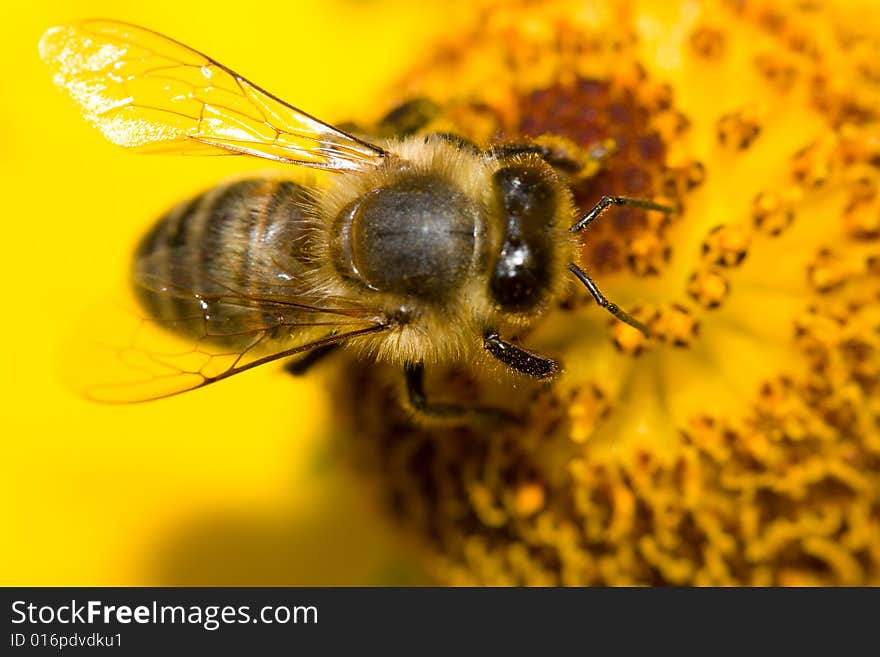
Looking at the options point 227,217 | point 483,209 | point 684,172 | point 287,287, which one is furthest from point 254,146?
point 684,172

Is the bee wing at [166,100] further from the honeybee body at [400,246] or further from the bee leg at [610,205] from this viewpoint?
the bee leg at [610,205]

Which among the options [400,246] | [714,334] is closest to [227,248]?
[400,246]

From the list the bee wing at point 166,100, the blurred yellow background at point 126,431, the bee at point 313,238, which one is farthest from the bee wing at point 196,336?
the blurred yellow background at point 126,431

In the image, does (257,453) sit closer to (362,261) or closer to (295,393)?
(295,393)

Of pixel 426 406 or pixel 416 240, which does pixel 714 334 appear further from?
pixel 416 240

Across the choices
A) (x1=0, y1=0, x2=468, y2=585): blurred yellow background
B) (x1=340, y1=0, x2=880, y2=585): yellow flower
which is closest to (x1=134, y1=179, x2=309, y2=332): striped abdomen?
(x1=340, y1=0, x2=880, y2=585): yellow flower

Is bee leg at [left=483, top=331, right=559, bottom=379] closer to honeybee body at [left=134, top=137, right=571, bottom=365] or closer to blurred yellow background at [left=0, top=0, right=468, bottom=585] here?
honeybee body at [left=134, top=137, right=571, bottom=365]
